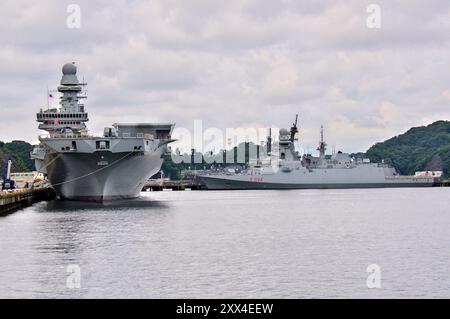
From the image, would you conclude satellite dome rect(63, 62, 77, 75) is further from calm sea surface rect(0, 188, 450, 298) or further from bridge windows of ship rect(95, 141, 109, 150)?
calm sea surface rect(0, 188, 450, 298)

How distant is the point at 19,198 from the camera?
87.0 metres

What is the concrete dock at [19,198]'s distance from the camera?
7519cm

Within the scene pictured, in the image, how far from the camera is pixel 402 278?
112 ft

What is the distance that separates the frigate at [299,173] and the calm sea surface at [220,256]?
90170 mm

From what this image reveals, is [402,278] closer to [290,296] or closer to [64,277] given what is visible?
[290,296]

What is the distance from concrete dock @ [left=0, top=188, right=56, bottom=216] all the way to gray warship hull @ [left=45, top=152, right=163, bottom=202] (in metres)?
4.14

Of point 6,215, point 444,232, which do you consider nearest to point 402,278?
point 444,232

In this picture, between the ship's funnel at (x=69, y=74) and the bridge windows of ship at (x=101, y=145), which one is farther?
the ship's funnel at (x=69, y=74)

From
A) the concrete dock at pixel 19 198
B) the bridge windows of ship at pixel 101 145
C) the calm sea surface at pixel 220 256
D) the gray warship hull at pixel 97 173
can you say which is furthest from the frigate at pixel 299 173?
the calm sea surface at pixel 220 256

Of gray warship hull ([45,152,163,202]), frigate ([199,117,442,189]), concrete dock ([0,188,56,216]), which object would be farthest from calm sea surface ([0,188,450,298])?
frigate ([199,117,442,189])

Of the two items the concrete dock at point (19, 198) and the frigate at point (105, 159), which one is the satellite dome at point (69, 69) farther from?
the frigate at point (105, 159)

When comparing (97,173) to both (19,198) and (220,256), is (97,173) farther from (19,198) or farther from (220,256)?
(220,256)

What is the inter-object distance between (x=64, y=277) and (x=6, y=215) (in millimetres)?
38712

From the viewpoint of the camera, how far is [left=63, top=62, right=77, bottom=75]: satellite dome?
115062mm
